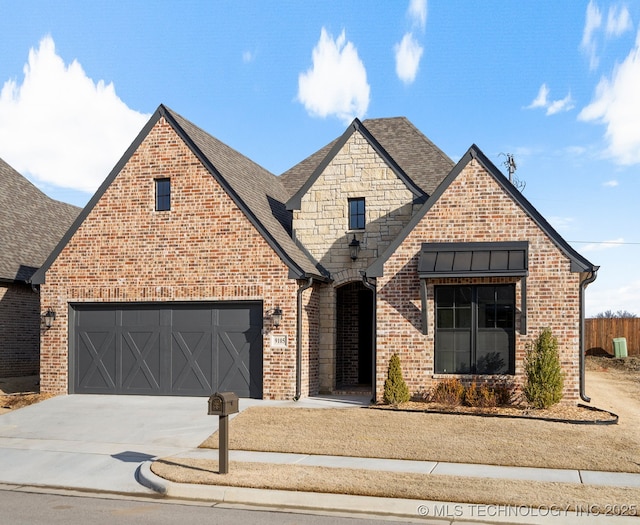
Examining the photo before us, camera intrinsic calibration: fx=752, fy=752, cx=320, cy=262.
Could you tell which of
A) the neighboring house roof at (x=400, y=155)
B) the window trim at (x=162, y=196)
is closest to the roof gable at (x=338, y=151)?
the neighboring house roof at (x=400, y=155)

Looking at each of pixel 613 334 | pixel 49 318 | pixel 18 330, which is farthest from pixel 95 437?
pixel 613 334

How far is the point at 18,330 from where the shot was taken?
24.6m

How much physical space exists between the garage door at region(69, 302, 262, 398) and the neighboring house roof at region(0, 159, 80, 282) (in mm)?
5102

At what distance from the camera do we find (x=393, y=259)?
18625mm

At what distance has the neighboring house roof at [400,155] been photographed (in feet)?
70.8

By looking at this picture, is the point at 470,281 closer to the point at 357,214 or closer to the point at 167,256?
the point at 357,214

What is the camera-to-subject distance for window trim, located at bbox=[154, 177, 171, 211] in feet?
66.9

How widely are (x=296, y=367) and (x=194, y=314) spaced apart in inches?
124

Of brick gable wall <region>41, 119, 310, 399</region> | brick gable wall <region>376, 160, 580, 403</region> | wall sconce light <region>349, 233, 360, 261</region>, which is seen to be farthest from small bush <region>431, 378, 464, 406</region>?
wall sconce light <region>349, 233, 360, 261</region>

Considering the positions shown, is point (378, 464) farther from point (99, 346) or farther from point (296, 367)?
point (99, 346)

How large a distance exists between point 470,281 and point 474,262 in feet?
1.74

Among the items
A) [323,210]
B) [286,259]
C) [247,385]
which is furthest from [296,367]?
[323,210]

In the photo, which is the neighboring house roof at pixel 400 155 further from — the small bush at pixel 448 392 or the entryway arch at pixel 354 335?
the small bush at pixel 448 392

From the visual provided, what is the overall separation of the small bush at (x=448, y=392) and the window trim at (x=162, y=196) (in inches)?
337
